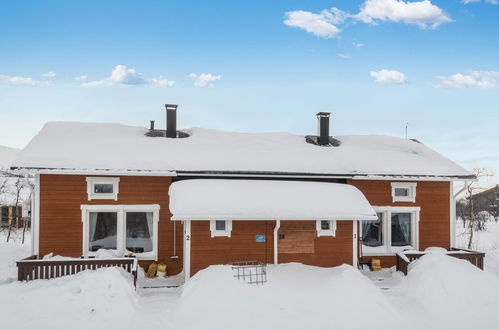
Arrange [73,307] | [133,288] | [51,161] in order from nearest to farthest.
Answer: [73,307] → [133,288] → [51,161]

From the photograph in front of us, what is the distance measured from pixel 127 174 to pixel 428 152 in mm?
12734

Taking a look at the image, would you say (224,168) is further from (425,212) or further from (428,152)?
(428,152)

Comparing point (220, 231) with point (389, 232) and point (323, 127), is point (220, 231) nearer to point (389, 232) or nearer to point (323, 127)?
point (389, 232)

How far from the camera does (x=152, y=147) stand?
15234mm

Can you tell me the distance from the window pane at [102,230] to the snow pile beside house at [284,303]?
3.61 m

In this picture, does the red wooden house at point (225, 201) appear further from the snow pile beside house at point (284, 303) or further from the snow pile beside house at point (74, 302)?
the snow pile beside house at point (74, 302)

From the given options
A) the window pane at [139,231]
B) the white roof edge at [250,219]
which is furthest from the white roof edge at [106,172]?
the white roof edge at [250,219]

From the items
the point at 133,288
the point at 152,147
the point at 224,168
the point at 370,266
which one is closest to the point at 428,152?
the point at 370,266

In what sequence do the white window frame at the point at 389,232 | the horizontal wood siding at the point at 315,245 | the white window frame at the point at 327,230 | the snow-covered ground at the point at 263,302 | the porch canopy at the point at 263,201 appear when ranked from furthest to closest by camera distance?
the white window frame at the point at 389,232 < the white window frame at the point at 327,230 < the horizontal wood siding at the point at 315,245 < the porch canopy at the point at 263,201 < the snow-covered ground at the point at 263,302

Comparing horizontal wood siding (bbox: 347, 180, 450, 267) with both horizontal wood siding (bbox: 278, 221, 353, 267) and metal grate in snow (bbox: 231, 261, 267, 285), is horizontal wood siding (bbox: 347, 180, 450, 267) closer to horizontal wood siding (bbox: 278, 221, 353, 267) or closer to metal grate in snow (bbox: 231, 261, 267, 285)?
horizontal wood siding (bbox: 278, 221, 353, 267)

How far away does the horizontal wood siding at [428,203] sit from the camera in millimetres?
15133

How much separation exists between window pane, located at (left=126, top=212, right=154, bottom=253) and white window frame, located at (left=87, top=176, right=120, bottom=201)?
32.5 inches

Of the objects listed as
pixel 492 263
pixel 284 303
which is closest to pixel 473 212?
pixel 492 263

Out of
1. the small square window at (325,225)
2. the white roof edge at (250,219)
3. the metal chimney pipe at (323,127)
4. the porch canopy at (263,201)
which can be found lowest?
the small square window at (325,225)
